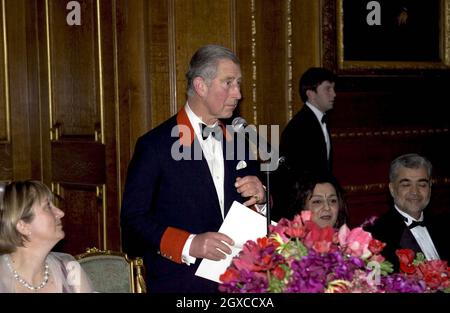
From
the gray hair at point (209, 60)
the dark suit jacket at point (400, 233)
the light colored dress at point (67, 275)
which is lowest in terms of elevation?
the dark suit jacket at point (400, 233)

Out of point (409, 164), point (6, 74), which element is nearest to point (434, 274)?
point (409, 164)

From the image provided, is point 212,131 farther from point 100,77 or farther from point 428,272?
point 100,77

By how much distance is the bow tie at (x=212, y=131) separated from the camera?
3230 mm

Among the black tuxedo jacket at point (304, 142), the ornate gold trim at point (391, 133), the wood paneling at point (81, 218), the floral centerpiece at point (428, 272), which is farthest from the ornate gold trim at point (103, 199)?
the floral centerpiece at point (428, 272)

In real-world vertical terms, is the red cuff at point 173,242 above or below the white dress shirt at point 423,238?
above

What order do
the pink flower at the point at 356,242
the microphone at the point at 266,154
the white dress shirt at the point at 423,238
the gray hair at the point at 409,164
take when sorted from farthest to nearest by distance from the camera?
the gray hair at the point at 409,164
the white dress shirt at the point at 423,238
the microphone at the point at 266,154
the pink flower at the point at 356,242

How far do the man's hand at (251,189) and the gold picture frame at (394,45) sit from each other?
3468mm

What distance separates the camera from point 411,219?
4020 mm

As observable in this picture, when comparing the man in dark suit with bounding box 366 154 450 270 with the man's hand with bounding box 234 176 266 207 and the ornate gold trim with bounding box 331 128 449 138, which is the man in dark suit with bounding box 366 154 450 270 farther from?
the ornate gold trim with bounding box 331 128 449 138

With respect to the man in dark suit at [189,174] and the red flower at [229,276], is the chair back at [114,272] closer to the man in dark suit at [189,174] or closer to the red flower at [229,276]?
the man in dark suit at [189,174]

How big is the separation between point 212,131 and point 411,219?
130 centimetres

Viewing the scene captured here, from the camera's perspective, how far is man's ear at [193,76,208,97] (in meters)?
3.23
